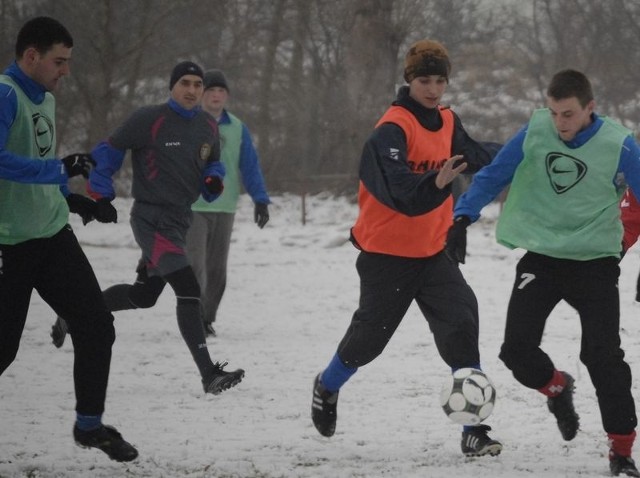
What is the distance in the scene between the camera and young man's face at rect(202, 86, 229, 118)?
8398mm

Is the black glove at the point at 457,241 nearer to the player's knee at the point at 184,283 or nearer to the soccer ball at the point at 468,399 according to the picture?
the soccer ball at the point at 468,399

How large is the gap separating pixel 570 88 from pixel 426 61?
2.30 ft

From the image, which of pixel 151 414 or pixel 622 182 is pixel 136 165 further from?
pixel 622 182

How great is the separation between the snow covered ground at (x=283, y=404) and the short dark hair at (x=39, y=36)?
1745 millimetres

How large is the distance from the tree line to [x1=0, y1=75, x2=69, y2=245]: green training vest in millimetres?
13997

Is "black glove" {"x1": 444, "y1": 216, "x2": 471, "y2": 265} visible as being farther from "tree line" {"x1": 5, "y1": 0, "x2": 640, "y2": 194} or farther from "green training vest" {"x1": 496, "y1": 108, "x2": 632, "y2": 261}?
"tree line" {"x1": 5, "y1": 0, "x2": 640, "y2": 194}

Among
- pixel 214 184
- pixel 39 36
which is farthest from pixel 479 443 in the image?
pixel 214 184

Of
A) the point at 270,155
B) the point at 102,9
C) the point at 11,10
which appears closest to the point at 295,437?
the point at 102,9

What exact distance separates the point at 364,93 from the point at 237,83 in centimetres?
719

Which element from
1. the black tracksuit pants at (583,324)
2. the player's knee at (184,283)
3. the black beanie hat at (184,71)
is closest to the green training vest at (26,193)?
the player's knee at (184,283)

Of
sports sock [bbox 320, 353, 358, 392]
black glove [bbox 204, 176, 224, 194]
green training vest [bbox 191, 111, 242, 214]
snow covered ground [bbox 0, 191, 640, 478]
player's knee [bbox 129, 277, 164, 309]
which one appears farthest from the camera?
green training vest [bbox 191, 111, 242, 214]

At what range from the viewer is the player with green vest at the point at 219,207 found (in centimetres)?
842

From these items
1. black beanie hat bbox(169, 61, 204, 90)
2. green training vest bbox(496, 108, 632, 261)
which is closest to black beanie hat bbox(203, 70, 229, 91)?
black beanie hat bbox(169, 61, 204, 90)

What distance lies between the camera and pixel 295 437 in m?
5.46
